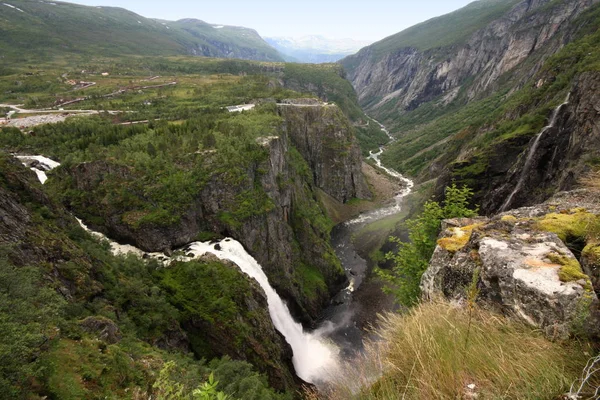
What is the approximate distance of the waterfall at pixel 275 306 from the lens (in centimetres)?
2966

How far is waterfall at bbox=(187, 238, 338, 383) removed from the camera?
102ft

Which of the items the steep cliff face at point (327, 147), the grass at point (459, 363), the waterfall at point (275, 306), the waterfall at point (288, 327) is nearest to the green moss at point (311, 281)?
the waterfall at point (275, 306)

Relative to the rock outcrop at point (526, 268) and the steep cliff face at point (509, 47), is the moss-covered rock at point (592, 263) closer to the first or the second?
the rock outcrop at point (526, 268)

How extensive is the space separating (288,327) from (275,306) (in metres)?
2.83

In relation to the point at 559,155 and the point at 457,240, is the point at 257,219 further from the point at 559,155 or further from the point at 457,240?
→ the point at 559,155

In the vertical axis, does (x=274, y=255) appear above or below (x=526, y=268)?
below

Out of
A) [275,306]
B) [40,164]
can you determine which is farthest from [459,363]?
[40,164]

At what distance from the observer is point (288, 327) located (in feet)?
112

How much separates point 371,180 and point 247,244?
232 feet

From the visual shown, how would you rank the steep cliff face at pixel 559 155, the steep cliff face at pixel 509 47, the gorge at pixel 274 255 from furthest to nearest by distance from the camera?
the steep cliff face at pixel 509 47, the steep cliff face at pixel 559 155, the gorge at pixel 274 255

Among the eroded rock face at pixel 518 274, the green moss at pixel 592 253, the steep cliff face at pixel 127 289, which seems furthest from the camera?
the steep cliff face at pixel 127 289

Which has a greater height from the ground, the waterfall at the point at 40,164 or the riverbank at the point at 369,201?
the waterfall at the point at 40,164

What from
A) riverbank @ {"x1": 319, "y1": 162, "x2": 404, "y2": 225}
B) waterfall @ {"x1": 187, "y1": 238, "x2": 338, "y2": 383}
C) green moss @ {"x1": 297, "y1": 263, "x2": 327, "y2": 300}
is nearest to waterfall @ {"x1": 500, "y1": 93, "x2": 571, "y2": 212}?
green moss @ {"x1": 297, "y1": 263, "x2": 327, "y2": 300}

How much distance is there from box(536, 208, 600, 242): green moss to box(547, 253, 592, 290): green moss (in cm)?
173
